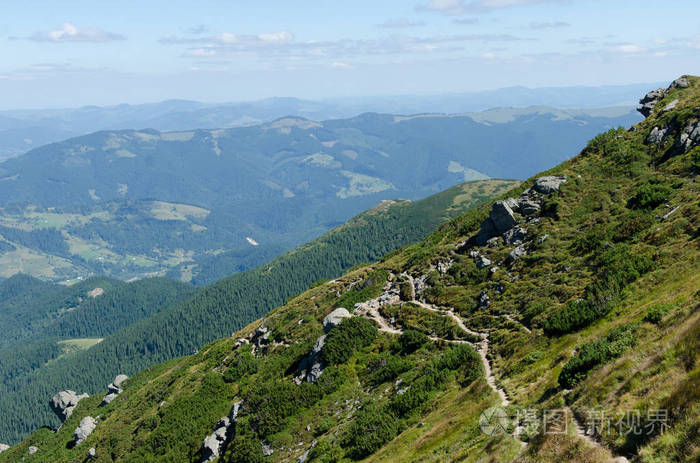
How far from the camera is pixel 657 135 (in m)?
69.3

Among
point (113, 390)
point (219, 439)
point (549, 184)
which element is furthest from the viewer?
point (113, 390)

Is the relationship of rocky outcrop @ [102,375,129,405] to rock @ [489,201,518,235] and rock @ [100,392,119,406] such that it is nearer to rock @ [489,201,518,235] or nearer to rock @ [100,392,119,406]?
rock @ [100,392,119,406]

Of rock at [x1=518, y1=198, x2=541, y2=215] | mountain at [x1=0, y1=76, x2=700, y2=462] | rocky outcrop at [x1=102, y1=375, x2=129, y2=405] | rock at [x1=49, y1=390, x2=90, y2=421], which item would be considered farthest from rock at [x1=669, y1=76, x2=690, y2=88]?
rock at [x1=49, y1=390, x2=90, y2=421]

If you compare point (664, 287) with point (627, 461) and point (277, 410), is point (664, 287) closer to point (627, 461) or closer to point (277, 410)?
point (627, 461)

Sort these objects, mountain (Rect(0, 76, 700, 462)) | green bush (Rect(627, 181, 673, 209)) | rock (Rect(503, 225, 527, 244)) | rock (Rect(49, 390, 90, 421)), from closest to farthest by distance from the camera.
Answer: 1. mountain (Rect(0, 76, 700, 462))
2. green bush (Rect(627, 181, 673, 209))
3. rock (Rect(503, 225, 527, 244))
4. rock (Rect(49, 390, 90, 421))

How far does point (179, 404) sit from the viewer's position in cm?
7781

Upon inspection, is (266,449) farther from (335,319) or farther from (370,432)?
(335,319)

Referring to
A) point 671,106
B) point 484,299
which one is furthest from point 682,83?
point 484,299

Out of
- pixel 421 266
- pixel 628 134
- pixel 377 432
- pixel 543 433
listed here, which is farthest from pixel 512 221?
pixel 543 433

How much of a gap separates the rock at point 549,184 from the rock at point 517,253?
15.9m

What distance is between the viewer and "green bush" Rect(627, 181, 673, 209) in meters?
53.5

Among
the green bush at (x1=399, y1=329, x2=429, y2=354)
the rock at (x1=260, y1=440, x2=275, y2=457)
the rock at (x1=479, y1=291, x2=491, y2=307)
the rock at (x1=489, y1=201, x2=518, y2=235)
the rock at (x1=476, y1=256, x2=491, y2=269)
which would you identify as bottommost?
the rock at (x1=260, y1=440, x2=275, y2=457)

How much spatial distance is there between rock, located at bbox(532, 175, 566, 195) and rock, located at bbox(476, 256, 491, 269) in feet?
59.2

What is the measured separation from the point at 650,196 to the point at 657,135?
72.7 ft
